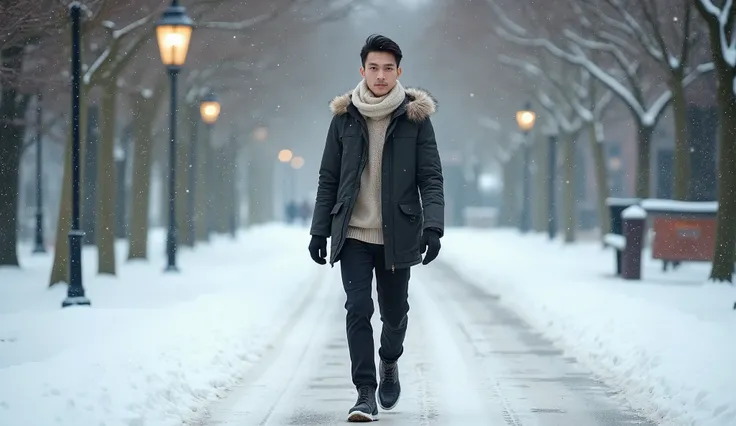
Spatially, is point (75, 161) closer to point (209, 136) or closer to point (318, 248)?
point (318, 248)

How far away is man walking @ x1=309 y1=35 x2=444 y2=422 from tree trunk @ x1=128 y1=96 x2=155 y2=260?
59.9 feet

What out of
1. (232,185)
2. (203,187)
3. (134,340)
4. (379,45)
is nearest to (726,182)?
(134,340)

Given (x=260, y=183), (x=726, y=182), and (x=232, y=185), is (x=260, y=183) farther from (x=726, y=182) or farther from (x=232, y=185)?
(x=726, y=182)

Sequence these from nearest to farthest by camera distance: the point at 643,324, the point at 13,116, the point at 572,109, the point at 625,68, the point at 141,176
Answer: the point at 643,324, the point at 13,116, the point at 141,176, the point at 625,68, the point at 572,109

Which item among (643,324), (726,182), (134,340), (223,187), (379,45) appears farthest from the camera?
(223,187)

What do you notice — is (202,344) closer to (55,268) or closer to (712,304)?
(712,304)

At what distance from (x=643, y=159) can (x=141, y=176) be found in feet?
34.4

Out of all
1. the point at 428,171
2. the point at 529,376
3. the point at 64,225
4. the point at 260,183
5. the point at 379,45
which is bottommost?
the point at 529,376

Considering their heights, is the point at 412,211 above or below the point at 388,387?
above

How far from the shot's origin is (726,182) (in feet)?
60.8

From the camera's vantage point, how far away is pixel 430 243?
298 inches

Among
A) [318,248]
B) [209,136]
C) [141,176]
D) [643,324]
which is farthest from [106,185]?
[209,136]

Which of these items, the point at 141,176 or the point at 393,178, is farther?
the point at 141,176

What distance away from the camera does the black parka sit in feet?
25.1
